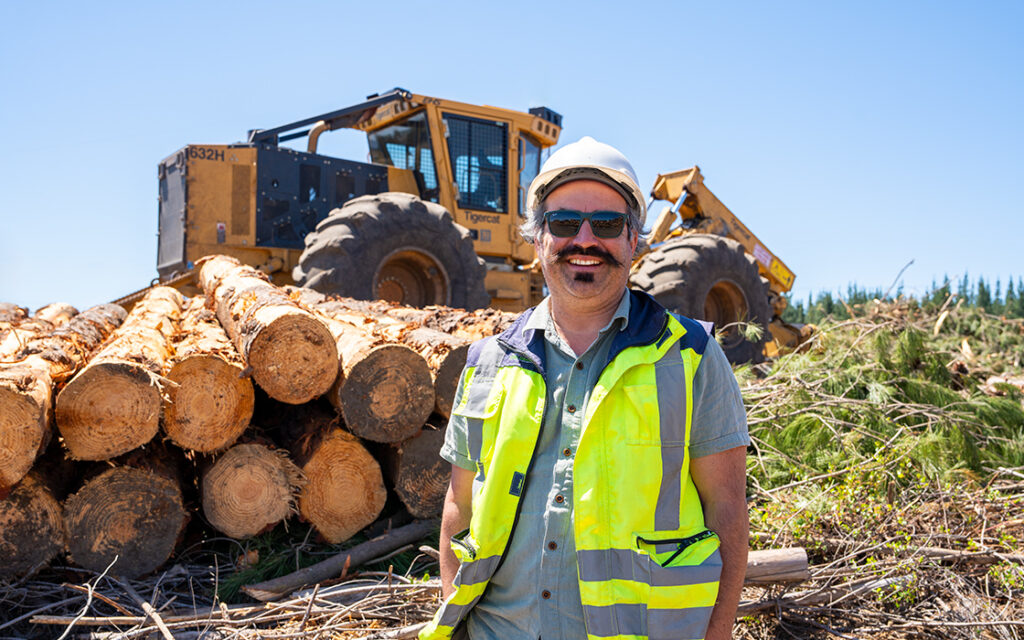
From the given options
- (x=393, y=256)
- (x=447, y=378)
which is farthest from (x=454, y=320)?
(x=393, y=256)

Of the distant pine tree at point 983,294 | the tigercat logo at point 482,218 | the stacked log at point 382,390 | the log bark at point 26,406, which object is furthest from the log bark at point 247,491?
the distant pine tree at point 983,294

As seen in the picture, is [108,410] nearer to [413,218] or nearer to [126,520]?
[126,520]

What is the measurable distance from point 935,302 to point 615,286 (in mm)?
9429

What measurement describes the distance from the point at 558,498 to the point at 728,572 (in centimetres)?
44

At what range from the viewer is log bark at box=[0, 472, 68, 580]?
3.64m

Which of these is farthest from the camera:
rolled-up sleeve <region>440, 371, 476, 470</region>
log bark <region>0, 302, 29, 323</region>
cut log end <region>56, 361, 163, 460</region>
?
log bark <region>0, 302, 29, 323</region>

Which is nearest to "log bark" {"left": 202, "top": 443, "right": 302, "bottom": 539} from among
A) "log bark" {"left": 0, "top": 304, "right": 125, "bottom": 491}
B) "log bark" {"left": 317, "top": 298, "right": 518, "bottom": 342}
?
"log bark" {"left": 0, "top": 304, "right": 125, "bottom": 491}

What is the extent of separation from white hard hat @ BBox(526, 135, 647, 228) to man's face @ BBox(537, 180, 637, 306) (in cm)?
2

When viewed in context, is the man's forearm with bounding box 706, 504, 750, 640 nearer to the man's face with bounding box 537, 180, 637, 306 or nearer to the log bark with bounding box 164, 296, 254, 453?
the man's face with bounding box 537, 180, 637, 306

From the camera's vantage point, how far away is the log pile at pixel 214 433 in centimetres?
364

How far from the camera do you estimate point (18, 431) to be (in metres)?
3.37

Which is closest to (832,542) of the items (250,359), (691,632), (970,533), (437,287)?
(970,533)

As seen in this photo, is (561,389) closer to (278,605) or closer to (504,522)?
(504,522)

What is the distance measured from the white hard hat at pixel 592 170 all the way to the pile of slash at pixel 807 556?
204cm
